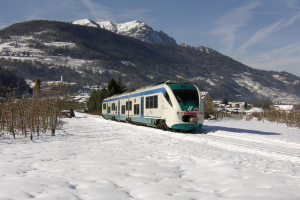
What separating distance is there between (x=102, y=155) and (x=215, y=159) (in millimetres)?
3304

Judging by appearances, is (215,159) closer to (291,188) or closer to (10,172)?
(291,188)

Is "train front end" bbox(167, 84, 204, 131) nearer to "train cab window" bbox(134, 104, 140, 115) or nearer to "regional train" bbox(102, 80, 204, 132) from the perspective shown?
"regional train" bbox(102, 80, 204, 132)

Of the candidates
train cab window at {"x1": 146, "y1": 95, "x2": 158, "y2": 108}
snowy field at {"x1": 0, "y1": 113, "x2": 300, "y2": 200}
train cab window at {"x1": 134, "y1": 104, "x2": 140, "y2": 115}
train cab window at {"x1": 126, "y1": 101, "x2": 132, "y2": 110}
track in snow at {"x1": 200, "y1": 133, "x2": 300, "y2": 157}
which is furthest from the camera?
train cab window at {"x1": 126, "y1": 101, "x2": 132, "y2": 110}

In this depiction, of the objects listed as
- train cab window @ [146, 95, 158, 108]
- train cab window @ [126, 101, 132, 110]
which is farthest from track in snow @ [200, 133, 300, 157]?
train cab window @ [126, 101, 132, 110]

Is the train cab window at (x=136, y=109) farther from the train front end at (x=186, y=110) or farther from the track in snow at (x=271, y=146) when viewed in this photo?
the track in snow at (x=271, y=146)

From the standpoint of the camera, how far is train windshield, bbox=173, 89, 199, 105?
14.9m

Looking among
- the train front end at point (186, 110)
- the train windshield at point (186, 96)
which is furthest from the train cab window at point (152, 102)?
the train windshield at point (186, 96)

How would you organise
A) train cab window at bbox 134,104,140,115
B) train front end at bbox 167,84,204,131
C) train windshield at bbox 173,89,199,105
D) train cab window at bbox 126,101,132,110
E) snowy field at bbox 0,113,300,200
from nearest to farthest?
snowy field at bbox 0,113,300,200 → train front end at bbox 167,84,204,131 → train windshield at bbox 173,89,199,105 → train cab window at bbox 134,104,140,115 → train cab window at bbox 126,101,132,110

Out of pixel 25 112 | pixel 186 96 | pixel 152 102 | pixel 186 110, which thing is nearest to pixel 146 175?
pixel 186 110

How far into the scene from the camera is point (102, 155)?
739cm

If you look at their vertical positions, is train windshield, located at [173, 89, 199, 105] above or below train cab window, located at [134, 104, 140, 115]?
above

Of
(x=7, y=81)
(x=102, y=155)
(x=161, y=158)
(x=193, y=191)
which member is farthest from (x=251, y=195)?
(x=7, y=81)

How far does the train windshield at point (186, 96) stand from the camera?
14869 millimetres

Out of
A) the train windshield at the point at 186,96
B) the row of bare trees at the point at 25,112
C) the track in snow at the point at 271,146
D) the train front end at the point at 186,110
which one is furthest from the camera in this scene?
the train windshield at the point at 186,96
